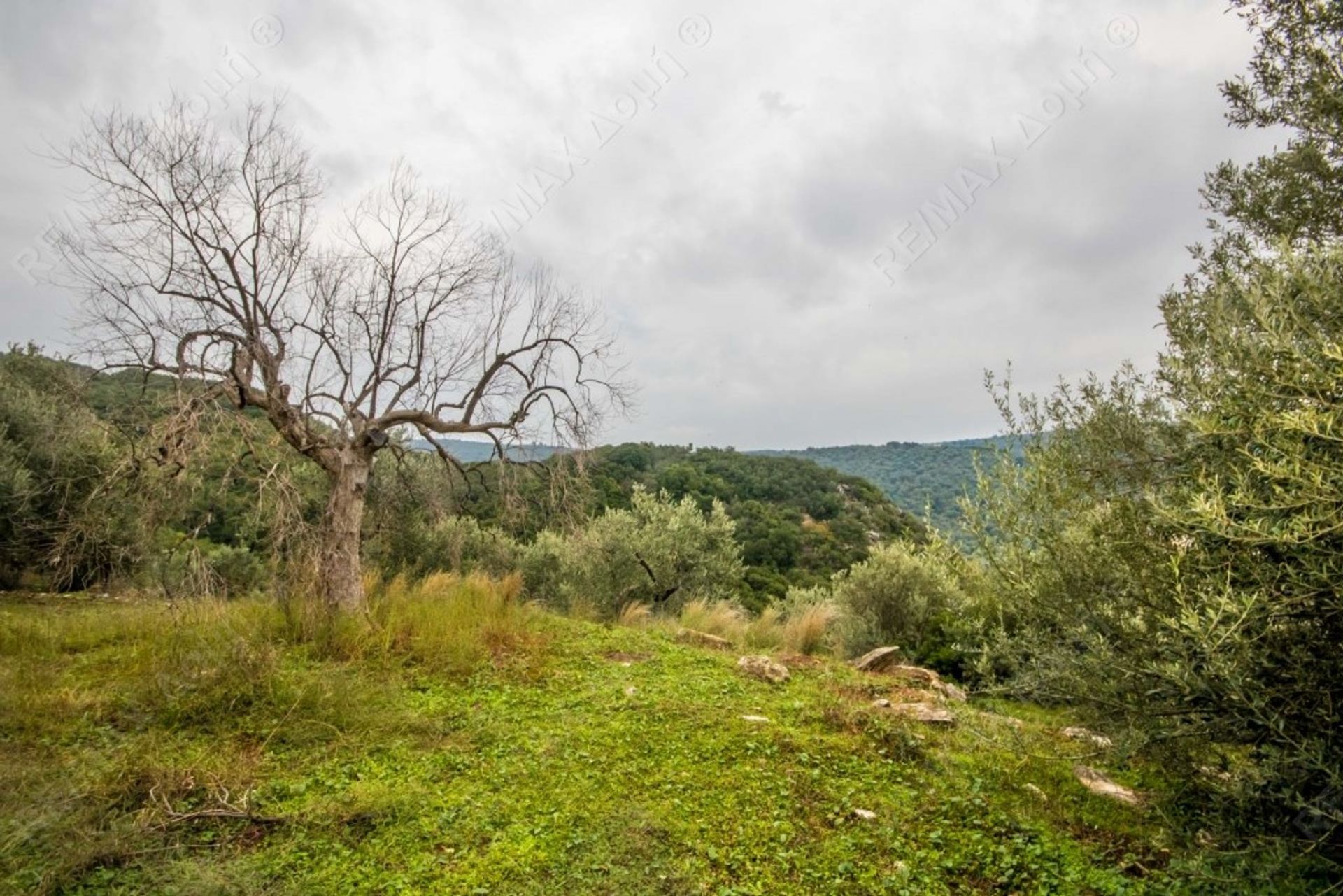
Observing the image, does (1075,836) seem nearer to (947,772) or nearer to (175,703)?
(947,772)

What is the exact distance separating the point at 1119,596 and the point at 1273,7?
154 inches

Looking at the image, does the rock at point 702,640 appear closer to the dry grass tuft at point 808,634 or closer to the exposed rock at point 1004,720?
the dry grass tuft at point 808,634

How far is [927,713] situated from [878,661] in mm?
2621

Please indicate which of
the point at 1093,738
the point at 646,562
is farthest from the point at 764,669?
the point at 646,562

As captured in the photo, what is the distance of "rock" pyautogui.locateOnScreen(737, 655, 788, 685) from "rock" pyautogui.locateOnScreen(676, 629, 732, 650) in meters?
1.37

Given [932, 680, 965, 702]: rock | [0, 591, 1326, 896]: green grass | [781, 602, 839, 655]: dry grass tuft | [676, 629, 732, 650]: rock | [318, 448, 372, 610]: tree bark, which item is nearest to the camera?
[0, 591, 1326, 896]: green grass

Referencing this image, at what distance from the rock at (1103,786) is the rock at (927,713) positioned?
1.10 m

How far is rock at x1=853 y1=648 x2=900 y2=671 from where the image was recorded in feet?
28.7

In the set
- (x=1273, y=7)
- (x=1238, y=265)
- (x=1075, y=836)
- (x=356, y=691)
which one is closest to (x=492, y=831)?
(x=356, y=691)

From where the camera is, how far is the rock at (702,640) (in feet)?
31.3

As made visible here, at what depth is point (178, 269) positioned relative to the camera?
8.73m

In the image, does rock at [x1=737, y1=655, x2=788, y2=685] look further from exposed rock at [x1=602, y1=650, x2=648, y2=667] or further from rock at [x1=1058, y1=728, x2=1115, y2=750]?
rock at [x1=1058, y1=728, x2=1115, y2=750]

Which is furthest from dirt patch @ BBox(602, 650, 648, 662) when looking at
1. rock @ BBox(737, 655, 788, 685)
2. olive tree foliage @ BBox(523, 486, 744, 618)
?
olive tree foliage @ BBox(523, 486, 744, 618)

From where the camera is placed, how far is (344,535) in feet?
30.0
